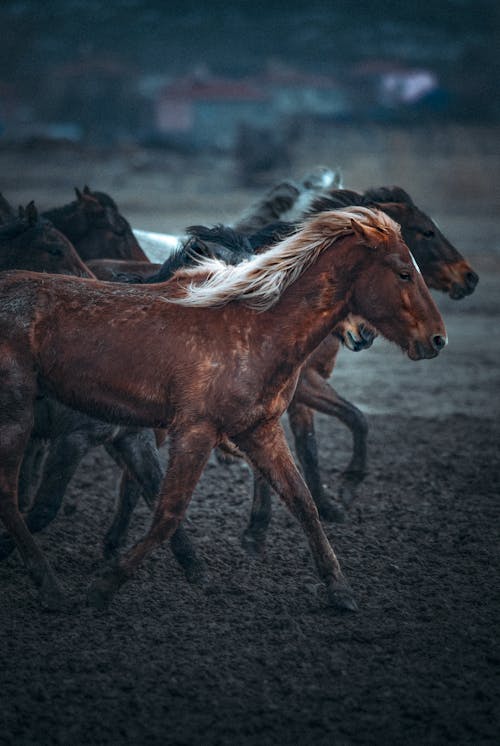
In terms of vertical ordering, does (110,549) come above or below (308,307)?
below

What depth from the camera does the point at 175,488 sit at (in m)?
3.87

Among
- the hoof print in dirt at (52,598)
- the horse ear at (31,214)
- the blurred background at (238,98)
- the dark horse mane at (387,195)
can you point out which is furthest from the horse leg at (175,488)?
the blurred background at (238,98)

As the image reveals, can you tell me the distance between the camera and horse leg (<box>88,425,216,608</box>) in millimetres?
3826

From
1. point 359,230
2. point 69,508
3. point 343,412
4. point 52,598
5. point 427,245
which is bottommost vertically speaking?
point 69,508

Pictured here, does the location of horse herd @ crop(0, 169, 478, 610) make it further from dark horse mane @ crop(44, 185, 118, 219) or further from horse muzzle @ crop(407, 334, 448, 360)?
dark horse mane @ crop(44, 185, 118, 219)

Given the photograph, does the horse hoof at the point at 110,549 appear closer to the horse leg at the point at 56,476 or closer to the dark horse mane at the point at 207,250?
the horse leg at the point at 56,476

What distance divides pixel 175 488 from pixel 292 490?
602 millimetres

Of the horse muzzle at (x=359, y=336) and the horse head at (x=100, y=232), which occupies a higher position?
the horse head at (x=100, y=232)

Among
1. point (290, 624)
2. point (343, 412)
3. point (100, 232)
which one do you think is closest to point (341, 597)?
point (290, 624)

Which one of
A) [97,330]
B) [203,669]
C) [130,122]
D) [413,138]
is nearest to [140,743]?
[203,669]

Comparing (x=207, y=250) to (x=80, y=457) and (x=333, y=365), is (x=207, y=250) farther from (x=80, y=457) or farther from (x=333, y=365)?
(x=333, y=365)

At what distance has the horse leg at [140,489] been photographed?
4520 millimetres

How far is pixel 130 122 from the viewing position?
52.8 metres

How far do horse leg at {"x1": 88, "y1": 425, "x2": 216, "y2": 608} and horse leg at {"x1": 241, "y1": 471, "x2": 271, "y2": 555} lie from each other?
114 cm
